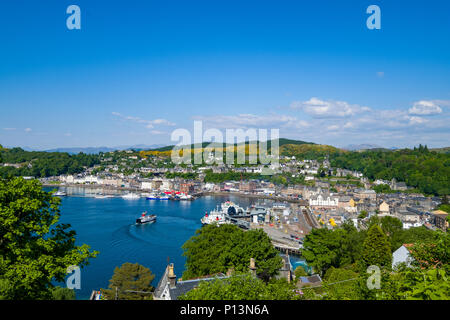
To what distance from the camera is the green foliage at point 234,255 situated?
8570mm

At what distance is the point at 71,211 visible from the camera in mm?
27859

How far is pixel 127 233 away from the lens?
20.2m

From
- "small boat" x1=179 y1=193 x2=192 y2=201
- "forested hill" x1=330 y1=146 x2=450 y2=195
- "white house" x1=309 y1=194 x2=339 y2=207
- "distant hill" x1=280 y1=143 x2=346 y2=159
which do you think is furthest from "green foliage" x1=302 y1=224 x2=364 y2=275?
"distant hill" x1=280 y1=143 x2=346 y2=159

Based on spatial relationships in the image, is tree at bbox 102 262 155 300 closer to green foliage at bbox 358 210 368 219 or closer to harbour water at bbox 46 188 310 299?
harbour water at bbox 46 188 310 299

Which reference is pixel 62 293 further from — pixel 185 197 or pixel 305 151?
pixel 305 151

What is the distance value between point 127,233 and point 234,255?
513 inches

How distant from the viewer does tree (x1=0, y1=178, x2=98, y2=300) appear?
161 inches

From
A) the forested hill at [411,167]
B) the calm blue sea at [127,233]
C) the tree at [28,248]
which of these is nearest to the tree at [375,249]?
the calm blue sea at [127,233]

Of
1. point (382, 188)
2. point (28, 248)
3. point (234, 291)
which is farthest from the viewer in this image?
point (382, 188)

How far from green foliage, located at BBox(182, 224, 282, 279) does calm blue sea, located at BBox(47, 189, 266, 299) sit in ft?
3.99

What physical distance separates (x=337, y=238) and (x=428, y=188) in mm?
30509

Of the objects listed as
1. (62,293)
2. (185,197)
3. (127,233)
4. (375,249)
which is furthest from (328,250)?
(185,197)
